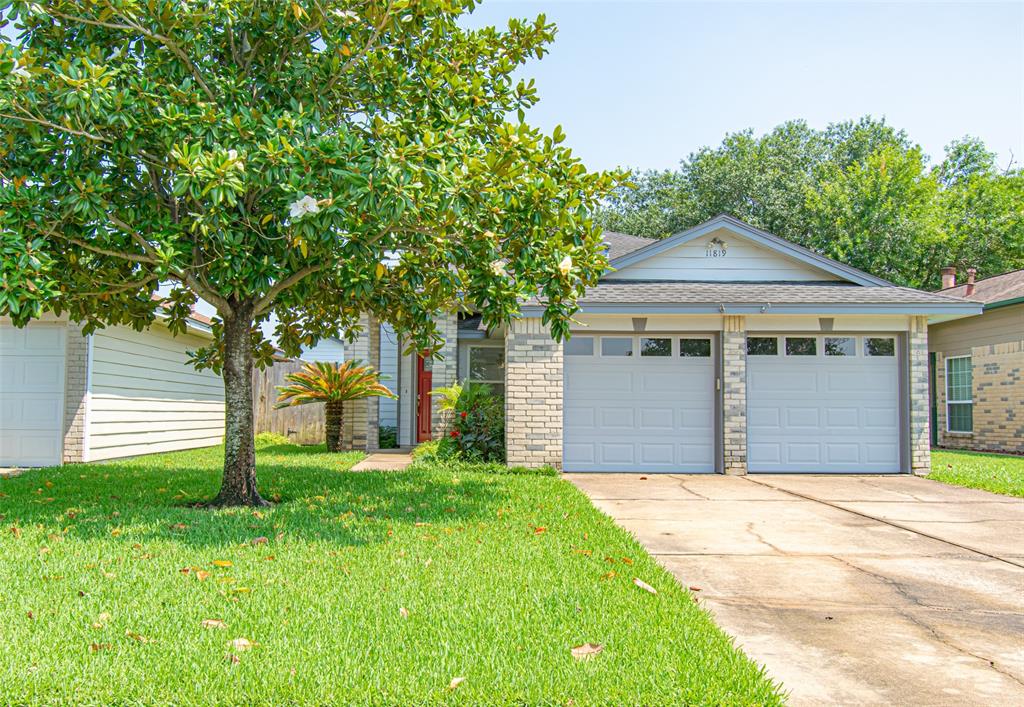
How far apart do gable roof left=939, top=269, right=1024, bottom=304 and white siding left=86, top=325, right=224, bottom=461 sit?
17267 millimetres

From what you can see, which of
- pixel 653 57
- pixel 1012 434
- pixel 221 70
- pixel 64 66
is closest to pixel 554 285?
pixel 221 70

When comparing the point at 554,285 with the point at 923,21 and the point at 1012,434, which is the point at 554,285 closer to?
the point at 923,21

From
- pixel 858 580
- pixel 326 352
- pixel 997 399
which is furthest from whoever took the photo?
pixel 326 352

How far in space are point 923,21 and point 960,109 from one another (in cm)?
814

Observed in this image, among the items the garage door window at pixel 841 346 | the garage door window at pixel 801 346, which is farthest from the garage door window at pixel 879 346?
the garage door window at pixel 801 346

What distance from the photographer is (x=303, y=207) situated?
628cm

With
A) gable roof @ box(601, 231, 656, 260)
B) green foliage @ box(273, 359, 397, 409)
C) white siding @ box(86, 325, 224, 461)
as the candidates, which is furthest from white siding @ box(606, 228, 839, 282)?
white siding @ box(86, 325, 224, 461)

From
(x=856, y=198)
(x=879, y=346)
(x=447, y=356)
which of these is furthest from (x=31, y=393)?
(x=856, y=198)

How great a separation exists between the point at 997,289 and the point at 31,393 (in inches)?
833

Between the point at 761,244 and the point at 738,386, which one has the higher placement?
the point at 761,244

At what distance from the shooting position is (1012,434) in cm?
1639

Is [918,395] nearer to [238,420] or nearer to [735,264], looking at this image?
[735,264]

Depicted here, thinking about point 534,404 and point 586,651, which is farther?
point 534,404

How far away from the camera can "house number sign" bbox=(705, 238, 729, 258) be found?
1319 cm
